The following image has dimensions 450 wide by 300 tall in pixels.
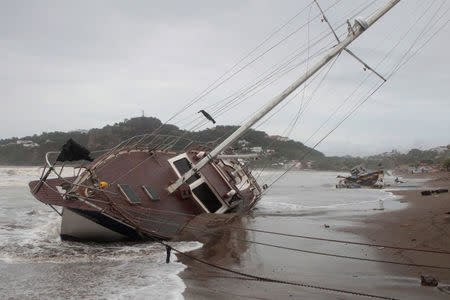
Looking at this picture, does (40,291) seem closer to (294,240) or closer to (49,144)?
(294,240)

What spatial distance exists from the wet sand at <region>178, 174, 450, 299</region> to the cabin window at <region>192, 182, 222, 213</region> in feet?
2.91

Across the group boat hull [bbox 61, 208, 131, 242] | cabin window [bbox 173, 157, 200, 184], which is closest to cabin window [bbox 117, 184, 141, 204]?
boat hull [bbox 61, 208, 131, 242]

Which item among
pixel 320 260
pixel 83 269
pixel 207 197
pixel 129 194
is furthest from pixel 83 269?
pixel 207 197

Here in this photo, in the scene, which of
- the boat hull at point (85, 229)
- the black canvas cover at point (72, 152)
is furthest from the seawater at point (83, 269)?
the black canvas cover at point (72, 152)

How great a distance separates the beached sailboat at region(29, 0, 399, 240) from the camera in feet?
35.8

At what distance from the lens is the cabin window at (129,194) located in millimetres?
11922

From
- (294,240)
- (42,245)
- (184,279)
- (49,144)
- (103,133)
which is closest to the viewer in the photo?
(184,279)

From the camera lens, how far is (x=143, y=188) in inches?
510

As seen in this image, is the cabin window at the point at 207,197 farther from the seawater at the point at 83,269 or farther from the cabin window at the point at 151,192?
the seawater at the point at 83,269

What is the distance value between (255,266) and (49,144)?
351 ft

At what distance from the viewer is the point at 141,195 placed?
12633mm

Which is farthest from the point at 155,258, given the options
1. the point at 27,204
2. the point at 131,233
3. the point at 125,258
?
the point at 27,204

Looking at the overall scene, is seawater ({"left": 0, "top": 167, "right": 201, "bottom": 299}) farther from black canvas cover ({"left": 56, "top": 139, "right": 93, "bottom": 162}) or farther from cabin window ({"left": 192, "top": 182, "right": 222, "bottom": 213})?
cabin window ({"left": 192, "top": 182, "right": 222, "bottom": 213})

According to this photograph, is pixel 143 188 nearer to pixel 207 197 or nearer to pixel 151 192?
pixel 151 192
